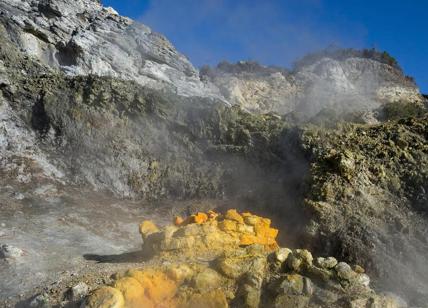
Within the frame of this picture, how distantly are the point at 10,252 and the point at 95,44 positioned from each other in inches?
647

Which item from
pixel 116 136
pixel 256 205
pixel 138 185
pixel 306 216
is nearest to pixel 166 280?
pixel 306 216

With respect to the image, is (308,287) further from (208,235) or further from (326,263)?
(208,235)

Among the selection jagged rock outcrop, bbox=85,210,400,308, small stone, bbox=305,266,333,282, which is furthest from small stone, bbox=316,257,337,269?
small stone, bbox=305,266,333,282

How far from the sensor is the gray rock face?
22516 millimetres

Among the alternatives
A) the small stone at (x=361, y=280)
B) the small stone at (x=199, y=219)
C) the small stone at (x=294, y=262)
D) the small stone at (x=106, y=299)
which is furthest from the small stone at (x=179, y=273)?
the small stone at (x=361, y=280)

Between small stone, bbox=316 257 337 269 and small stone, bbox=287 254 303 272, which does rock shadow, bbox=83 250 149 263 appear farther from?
small stone, bbox=316 257 337 269

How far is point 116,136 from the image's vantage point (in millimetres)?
17953

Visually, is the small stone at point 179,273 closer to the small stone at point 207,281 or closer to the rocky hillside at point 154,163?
the small stone at point 207,281

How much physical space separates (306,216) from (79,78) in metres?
11.5

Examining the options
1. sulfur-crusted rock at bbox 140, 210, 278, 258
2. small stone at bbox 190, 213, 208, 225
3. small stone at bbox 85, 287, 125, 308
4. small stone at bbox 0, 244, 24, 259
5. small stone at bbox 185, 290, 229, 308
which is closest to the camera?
small stone at bbox 85, 287, 125, 308

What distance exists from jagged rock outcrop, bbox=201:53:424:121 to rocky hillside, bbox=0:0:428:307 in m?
6.88

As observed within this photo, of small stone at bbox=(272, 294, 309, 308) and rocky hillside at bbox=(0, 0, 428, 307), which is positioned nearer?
small stone at bbox=(272, 294, 309, 308)

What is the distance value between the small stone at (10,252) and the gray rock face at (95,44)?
13.0 metres

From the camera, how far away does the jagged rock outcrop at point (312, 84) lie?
31.3m
